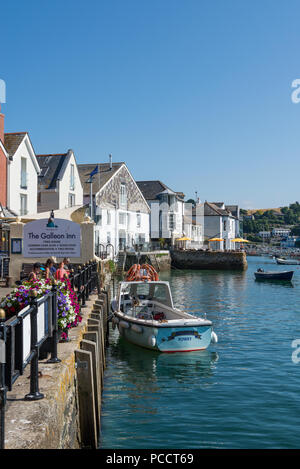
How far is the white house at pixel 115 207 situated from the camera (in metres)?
53.5

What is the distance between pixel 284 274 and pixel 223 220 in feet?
159

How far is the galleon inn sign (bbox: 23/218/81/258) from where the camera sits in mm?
16750

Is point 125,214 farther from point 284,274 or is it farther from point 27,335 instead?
point 27,335

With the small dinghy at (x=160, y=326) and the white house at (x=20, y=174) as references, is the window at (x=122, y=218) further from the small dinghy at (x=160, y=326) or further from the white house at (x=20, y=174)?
the small dinghy at (x=160, y=326)

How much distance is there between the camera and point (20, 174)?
3791 cm

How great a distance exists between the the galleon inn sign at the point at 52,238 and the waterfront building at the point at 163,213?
57463 millimetres

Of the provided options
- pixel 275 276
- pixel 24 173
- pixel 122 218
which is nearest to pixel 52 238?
pixel 24 173

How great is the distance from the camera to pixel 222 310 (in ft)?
92.7

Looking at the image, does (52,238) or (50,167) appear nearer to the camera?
(52,238)

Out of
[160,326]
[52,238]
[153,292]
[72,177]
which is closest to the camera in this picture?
[160,326]

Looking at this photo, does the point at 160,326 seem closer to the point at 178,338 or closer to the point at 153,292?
the point at 178,338

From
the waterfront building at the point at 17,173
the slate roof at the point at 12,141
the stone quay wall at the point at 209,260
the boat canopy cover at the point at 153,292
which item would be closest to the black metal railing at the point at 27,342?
the boat canopy cover at the point at 153,292

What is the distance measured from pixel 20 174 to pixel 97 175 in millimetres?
20416

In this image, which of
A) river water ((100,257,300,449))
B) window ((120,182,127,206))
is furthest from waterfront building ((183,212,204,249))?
river water ((100,257,300,449))
